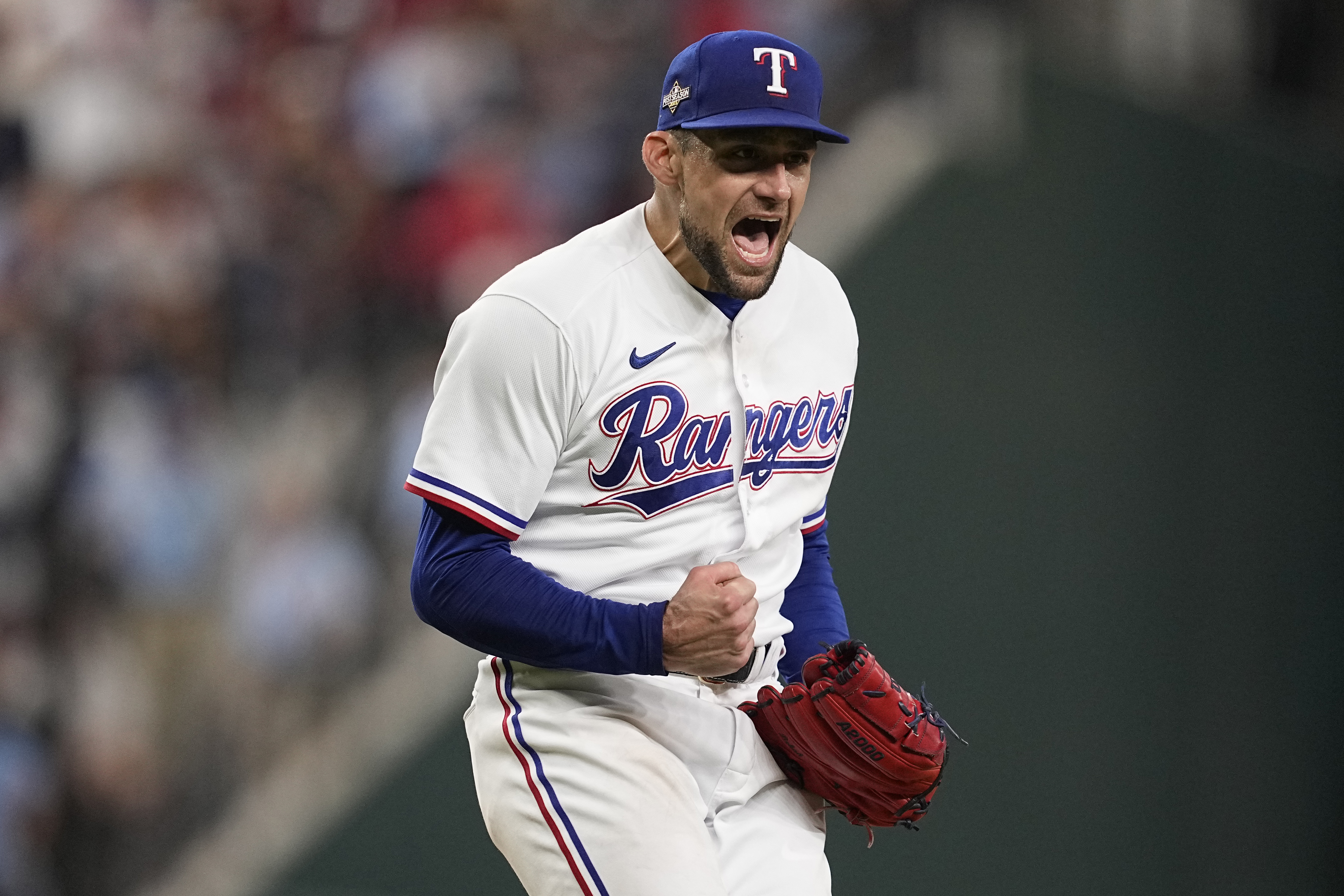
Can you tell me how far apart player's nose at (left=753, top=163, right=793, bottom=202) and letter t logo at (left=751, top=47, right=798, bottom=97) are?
0.34 feet

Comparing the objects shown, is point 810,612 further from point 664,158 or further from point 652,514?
point 664,158

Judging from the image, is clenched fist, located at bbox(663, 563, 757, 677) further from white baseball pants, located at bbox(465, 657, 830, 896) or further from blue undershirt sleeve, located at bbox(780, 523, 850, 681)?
blue undershirt sleeve, located at bbox(780, 523, 850, 681)

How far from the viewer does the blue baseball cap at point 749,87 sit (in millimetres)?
2012

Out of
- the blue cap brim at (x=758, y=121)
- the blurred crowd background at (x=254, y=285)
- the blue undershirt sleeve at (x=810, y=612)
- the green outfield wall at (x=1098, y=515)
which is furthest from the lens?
the blurred crowd background at (x=254, y=285)

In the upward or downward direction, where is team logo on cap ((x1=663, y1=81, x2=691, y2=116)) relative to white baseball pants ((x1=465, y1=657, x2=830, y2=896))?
upward

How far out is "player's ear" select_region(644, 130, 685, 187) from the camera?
212 centimetres

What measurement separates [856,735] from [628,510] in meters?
0.44

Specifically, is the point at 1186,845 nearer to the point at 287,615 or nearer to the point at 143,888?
the point at 287,615

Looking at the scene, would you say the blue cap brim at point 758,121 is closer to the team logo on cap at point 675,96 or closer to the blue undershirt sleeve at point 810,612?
the team logo on cap at point 675,96

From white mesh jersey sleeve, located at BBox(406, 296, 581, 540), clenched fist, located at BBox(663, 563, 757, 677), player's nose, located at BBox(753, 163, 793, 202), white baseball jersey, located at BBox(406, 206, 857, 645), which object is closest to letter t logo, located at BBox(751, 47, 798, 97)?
player's nose, located at BBox(753, 163, 793, 202)

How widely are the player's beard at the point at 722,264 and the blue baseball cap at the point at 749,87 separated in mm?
143

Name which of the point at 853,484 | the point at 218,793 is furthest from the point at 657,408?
the point at 218,793

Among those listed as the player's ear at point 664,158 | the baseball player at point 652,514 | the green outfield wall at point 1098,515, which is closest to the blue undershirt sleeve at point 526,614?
the baseball player at point 652,514

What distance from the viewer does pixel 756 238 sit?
2.13m
